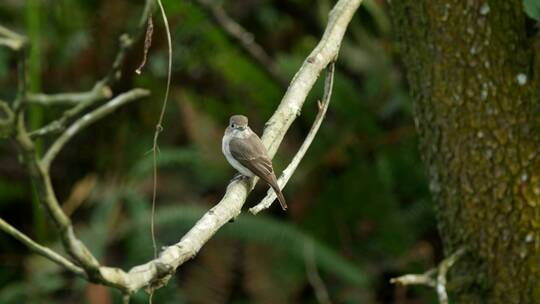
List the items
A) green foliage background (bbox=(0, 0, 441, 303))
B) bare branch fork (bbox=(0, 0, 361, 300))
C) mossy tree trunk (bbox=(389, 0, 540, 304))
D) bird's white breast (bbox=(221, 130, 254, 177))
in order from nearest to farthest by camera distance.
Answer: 1. bare branch fork (bbox=(0, 0, 361, 300))
2. mossy tree trunk (bbox=(389, 0, 540, 304))
3. bird's white breast (bbox=(221, 130, 254, 177))
4. green foliage background (bbox=(0, 0, 441, 303))

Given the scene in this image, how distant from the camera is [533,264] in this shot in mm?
3318

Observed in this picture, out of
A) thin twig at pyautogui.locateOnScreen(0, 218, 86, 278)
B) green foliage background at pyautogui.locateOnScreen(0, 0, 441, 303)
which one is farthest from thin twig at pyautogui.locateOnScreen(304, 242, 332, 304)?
thin twig at pyautogui.locateOnScreen(0, 218, 86, 278)

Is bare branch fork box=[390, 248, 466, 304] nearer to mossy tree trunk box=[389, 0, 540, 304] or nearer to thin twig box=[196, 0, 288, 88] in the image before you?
mossy tree trunk box=[389, 0, 540, 304]

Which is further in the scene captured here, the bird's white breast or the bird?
the bird's white breast

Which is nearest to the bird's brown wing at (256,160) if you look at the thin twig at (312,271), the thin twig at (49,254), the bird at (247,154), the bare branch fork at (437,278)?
the bird at (247,154)

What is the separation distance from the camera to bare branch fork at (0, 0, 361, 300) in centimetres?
158

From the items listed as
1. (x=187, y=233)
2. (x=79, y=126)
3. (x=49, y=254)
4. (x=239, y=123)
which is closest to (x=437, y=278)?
(x=239, y=123)

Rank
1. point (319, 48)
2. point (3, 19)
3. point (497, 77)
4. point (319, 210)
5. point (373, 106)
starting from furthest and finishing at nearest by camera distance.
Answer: point (3, 19) < point (373, 106) < point (319, 210) < point (497, 77) < point (319, 48)

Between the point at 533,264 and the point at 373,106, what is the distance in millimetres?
2726

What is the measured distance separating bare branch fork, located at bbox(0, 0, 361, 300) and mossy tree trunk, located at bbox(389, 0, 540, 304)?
1.40ft

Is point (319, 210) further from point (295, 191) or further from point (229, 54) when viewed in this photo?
point (229, 54)

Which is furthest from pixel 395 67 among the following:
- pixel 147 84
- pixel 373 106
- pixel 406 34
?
pixel 406 34

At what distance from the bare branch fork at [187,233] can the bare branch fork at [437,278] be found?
70 cm

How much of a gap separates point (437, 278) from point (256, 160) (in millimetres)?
907
